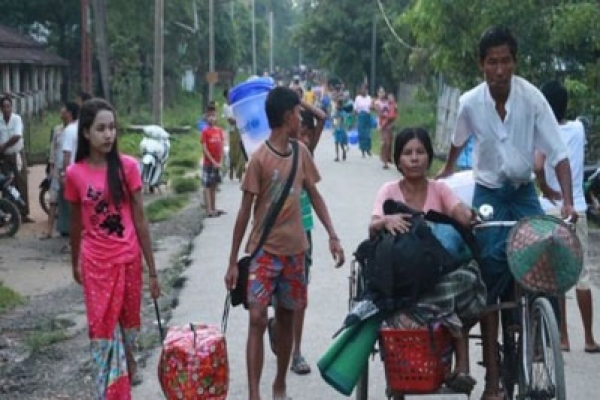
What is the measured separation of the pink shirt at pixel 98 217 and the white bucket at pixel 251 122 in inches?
109

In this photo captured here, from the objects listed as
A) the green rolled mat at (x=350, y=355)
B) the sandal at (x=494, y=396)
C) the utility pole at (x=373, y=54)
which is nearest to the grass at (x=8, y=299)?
the green rolled mat at (x=350, y=355)

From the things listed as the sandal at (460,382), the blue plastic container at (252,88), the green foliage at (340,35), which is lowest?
the sandal at (460,382)

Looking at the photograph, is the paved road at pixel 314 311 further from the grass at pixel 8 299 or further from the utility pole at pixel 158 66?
the utility pole at pixel 158 66

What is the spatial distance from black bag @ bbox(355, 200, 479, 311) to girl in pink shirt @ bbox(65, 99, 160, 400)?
1.39 m

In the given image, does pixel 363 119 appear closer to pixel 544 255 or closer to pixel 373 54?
pixel 373 54

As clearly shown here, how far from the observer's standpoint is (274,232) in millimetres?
6398

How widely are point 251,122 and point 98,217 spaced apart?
9.64ft

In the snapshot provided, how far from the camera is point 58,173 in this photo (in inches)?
558

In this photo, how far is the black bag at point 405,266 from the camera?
5.28 m

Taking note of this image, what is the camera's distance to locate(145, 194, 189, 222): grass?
56.8ft

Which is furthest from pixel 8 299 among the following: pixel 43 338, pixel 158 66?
pixel 158 66

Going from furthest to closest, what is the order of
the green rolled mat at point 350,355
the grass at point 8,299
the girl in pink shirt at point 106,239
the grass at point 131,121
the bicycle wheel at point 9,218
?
the grass at point 131,121 < the bicycle wheel at point 9,218 < the grass at point 8,299 < the girl in pink shirt at point 106,239 < the green rolled mat at point 350,355

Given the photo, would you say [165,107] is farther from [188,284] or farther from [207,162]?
[188,284]

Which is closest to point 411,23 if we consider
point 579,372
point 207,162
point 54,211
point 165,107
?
point 207,162
